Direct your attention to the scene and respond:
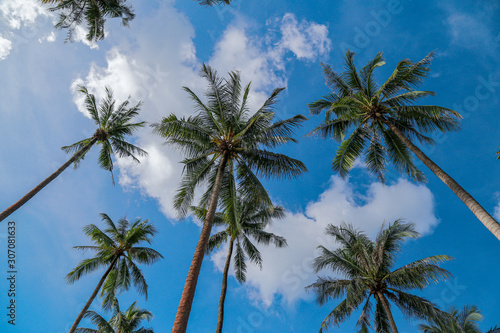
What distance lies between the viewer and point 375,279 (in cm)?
1520

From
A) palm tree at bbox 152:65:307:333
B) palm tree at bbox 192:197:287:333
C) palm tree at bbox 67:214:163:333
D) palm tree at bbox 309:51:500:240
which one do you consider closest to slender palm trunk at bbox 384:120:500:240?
palm tree at bbox 309:51:500:240

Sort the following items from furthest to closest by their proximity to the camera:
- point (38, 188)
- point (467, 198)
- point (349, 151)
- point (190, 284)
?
point (349, 151) < point (38, 188) < point (467, 198) < point (190, 284)

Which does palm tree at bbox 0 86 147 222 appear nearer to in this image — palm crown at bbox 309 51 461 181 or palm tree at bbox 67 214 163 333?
palm tree at bbox 67 214 163 333

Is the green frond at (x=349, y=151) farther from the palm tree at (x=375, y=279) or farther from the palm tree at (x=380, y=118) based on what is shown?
the palm tree at (x=375, y=279)

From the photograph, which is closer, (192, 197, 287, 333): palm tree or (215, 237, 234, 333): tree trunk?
(215, 237, 234, 333): tree trunk

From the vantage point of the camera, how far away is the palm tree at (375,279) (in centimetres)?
1380

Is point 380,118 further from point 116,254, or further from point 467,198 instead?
point 116,254

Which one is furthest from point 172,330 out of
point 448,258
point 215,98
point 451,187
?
point 448,258

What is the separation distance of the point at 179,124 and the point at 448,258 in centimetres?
1379

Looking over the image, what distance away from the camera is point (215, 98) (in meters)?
12.5

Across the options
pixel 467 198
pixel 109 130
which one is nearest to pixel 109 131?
pixel 109 130

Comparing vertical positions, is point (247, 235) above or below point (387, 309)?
above

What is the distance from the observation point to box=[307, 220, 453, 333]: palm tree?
45.3 feet

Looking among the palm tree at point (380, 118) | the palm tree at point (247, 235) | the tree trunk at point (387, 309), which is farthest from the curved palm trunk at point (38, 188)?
the tree trunk at point (387, 309)
